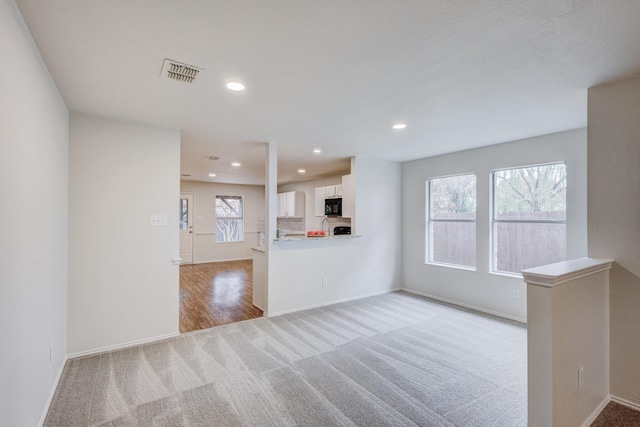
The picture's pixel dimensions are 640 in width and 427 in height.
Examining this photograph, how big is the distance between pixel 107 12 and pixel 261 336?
3.19 meters

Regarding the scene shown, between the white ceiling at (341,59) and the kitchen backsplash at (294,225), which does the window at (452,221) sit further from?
the kitchen backsplash at (294,225)

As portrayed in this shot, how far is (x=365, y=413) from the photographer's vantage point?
2.17 metres

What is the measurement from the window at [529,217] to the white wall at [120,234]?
4336mm

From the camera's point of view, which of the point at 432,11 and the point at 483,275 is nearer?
the point at 432,11

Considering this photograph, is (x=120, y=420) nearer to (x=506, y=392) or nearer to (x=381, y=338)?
(x=381, y=338)

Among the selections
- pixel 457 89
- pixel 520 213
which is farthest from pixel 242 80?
pixel 520 213

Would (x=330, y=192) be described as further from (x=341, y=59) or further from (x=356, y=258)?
(x=341, y=59)

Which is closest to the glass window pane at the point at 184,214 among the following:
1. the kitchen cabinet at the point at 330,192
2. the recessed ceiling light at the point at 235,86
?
the kitchen cabinet at the point at 330,192

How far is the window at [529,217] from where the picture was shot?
3.80m

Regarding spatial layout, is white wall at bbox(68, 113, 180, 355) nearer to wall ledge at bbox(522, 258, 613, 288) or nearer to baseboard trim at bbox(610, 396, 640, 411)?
wall ledge at bbox(522, 258, 613, 288)

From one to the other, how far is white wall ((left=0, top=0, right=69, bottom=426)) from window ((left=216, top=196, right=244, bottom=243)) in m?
6.85

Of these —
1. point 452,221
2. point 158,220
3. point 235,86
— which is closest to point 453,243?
point 452,221

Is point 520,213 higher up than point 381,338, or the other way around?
point 520,213

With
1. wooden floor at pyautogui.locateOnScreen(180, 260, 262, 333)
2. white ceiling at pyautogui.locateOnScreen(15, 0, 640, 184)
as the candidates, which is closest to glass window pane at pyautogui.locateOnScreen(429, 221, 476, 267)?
white ceiling at pyautogui.locateOnScreen(15, 0, 640, 184)
